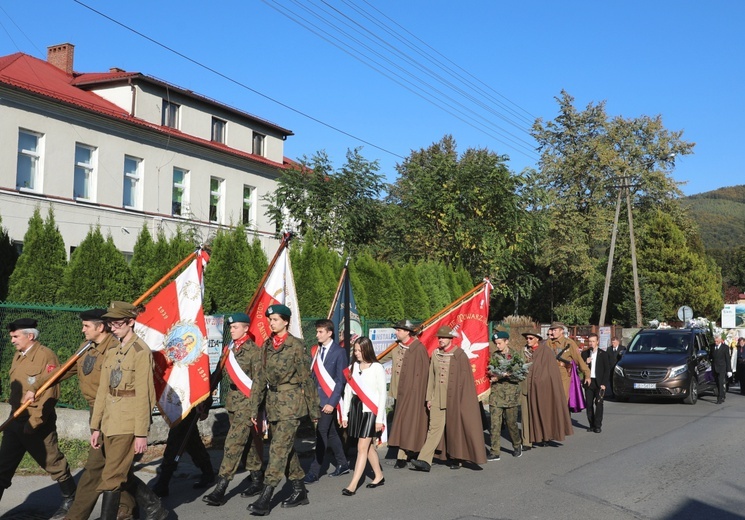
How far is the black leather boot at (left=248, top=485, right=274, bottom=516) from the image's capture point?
24.7ft

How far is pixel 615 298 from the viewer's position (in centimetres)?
6000

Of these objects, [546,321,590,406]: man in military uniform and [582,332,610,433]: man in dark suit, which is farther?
[582,332,610,433]: man in dark suit

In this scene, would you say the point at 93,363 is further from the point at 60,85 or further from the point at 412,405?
the point at 60,85

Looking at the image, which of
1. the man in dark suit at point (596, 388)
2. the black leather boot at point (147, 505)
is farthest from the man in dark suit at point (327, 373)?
the man in dark suit at point (596, 388)

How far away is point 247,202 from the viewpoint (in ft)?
122

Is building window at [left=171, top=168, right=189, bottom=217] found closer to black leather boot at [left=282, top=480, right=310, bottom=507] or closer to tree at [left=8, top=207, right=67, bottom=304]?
tree at [left=8, top=207, right=67, bottom=304]

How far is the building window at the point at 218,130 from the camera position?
35.8m

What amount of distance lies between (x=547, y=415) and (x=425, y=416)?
284cm

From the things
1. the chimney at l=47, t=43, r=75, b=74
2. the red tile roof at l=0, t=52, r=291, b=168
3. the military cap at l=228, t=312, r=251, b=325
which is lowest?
the military cap at l=228, t=312, r=251, b=325

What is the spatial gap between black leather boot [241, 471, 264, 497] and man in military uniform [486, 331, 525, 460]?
154 inches

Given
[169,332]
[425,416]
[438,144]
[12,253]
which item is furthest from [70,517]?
[438,144]

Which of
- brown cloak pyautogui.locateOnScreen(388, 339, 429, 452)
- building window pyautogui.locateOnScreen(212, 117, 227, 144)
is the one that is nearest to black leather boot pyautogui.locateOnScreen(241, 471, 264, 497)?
brown cloak pyautogui.locateOnScreen(388, 339, 429, 452)

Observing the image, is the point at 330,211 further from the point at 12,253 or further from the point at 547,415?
the point at 547,415

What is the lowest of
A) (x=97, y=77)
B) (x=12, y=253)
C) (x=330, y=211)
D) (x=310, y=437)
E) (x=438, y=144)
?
(x=310, y=437)
